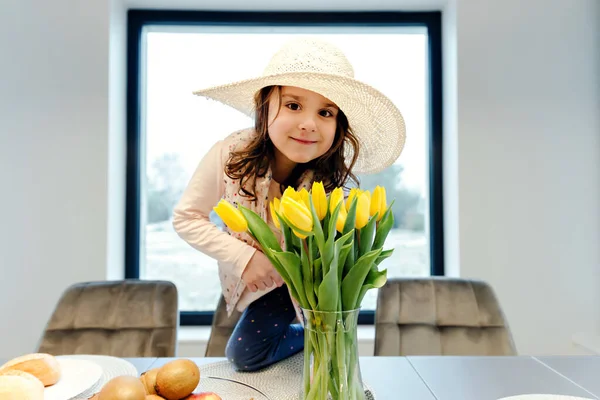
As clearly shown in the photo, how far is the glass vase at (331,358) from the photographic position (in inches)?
20.7

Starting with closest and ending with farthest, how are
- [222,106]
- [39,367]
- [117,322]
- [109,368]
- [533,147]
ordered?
[39,367], [109,368], [117,322], [533,147], [222,106]

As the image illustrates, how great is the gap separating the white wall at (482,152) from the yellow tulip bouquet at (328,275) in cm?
154

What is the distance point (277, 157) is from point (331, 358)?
611 mm

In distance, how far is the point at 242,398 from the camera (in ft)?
1.55

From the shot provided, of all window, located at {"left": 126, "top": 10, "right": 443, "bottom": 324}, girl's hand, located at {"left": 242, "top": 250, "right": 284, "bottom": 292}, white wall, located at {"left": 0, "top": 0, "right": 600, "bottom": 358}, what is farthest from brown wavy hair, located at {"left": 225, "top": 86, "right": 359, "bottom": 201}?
window, located at {"left": 126, "top": 10, "right": 443, "bottom": 324}

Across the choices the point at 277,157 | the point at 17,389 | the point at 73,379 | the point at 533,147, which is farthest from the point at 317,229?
the point at 533,147

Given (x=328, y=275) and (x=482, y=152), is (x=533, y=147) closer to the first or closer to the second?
(x=482, y=152)

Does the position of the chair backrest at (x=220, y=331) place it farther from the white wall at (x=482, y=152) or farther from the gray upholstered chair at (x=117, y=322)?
the white wall at (x=482, y=152)

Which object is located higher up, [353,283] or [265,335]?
[353,283]

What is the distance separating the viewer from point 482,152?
195cm

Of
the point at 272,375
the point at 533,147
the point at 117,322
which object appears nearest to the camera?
the point at 272,375

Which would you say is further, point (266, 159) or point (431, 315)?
point (431, 315)

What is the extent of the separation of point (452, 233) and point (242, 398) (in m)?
1.74

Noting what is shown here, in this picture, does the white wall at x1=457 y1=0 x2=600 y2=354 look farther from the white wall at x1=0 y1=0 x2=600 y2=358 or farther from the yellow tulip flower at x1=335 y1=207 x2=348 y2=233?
the yellow tulip flower at x1=335 y1=207 x2=348 y2=233
